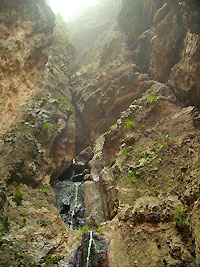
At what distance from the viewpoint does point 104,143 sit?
13.4 meters

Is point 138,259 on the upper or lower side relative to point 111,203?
lower

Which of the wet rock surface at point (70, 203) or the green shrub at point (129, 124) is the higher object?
the green shrub at point (129, 124)

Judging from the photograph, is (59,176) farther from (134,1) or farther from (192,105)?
(134,1)

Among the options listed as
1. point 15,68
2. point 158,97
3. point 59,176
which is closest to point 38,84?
point 15,68

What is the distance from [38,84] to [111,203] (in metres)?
7.88

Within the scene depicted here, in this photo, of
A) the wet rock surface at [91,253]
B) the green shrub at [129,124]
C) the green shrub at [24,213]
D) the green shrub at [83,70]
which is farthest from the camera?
the green shrub at [83,70]

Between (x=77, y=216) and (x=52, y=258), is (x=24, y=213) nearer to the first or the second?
(x=52, y=258)

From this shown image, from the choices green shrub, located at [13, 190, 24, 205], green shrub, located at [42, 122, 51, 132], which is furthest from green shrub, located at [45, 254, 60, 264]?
green shrub, located at [42, 122, 51, 132]

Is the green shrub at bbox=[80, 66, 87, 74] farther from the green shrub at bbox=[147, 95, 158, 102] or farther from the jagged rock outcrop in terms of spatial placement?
the green shrub at bbox=[147, 95, 158, 102]

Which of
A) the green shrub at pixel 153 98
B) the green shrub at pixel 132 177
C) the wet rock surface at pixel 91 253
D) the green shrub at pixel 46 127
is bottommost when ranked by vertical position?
the wet rock surface at pixel 91 253

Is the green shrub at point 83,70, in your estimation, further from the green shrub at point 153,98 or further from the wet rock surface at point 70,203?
the wet rock surface at point 70,203

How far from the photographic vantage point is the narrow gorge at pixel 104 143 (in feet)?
24.7

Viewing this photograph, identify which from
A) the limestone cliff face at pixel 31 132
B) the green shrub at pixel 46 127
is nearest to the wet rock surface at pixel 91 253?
the limestone cliff face at pixel 31 132

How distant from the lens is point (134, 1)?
17859 mm
